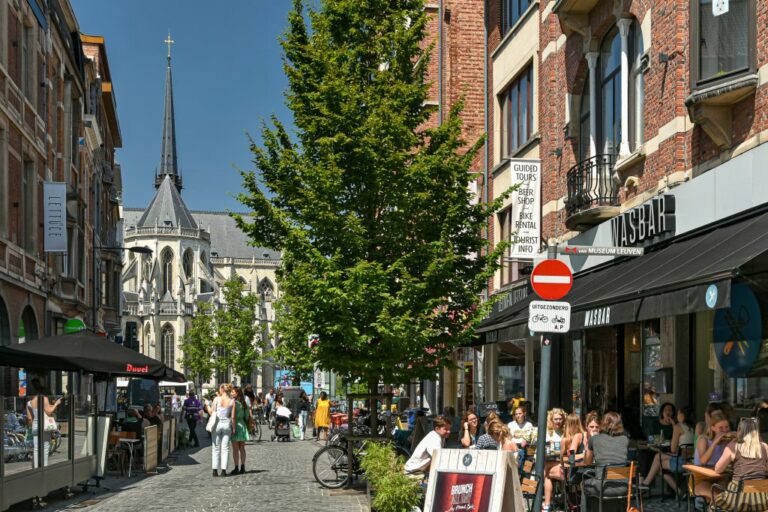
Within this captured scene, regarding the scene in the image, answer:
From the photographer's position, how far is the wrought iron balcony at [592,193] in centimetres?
1722

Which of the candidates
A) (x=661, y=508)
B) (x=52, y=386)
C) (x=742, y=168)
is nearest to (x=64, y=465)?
(x=52, y=386)

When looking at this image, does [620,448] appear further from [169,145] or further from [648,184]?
[169,145]

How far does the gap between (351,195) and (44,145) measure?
50.4 ft

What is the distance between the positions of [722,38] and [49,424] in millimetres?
10673

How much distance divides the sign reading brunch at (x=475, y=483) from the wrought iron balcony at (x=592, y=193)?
8.40 meters

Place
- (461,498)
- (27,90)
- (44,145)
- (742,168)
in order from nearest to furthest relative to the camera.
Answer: (461,498) → (742,168) → (27,90) → (44,145)

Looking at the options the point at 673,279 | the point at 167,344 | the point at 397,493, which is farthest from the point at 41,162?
the point at 167,344

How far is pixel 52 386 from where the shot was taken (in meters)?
20.6

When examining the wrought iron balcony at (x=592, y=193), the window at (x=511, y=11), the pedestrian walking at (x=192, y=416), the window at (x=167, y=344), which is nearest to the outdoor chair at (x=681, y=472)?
the wrought iron balcony at (x=592, y=193)

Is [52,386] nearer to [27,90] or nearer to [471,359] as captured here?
[27,90]

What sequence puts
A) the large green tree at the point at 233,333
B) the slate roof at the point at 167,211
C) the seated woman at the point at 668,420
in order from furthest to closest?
the slate roof at the point at 167,211
the large green tree at the point at 233,333
the seated woman at the point at 668,420

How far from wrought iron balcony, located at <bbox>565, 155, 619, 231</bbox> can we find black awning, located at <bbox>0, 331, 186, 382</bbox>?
8.27 meters

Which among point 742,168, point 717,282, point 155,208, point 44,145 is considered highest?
point 155,208

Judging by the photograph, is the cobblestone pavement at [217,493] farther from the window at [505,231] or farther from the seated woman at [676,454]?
the window at [505,231]
